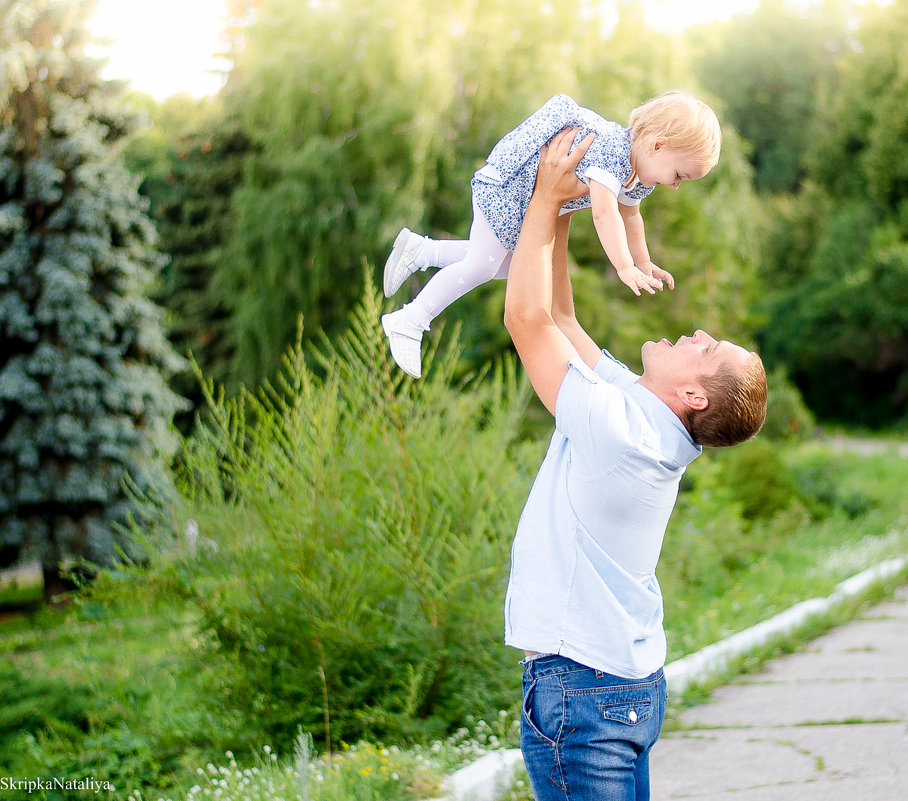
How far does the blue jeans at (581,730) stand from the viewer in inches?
81.8

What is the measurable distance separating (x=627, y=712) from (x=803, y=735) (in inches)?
131

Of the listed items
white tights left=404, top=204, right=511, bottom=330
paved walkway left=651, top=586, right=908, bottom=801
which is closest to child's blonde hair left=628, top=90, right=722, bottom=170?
white tights left=404, top=204, right=511, bottom=330

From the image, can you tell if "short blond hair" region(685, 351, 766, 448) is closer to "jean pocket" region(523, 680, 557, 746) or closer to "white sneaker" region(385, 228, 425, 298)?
"jean pocket" region(523, 680, 557, 746)

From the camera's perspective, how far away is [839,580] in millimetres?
8227

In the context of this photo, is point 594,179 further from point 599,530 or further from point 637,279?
point 599,530

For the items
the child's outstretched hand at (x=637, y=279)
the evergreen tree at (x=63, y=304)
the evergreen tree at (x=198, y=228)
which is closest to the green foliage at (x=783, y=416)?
the evergreen tree at (x=63, y=304)

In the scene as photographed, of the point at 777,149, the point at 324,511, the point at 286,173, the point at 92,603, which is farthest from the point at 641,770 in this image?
the point at 777,149

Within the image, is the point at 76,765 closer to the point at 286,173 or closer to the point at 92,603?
the point at 92,603

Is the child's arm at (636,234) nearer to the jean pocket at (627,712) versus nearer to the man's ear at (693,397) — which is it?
the man's ear at (693,397)

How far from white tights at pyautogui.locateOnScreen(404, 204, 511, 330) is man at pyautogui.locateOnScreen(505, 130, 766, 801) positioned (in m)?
0.34

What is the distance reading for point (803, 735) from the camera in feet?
16.2

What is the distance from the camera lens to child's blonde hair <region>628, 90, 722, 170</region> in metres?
2.34

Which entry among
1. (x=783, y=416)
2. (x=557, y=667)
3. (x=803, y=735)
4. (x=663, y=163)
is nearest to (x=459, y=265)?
(x=663, y=163)

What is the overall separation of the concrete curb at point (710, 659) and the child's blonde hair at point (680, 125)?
2.74 meters
